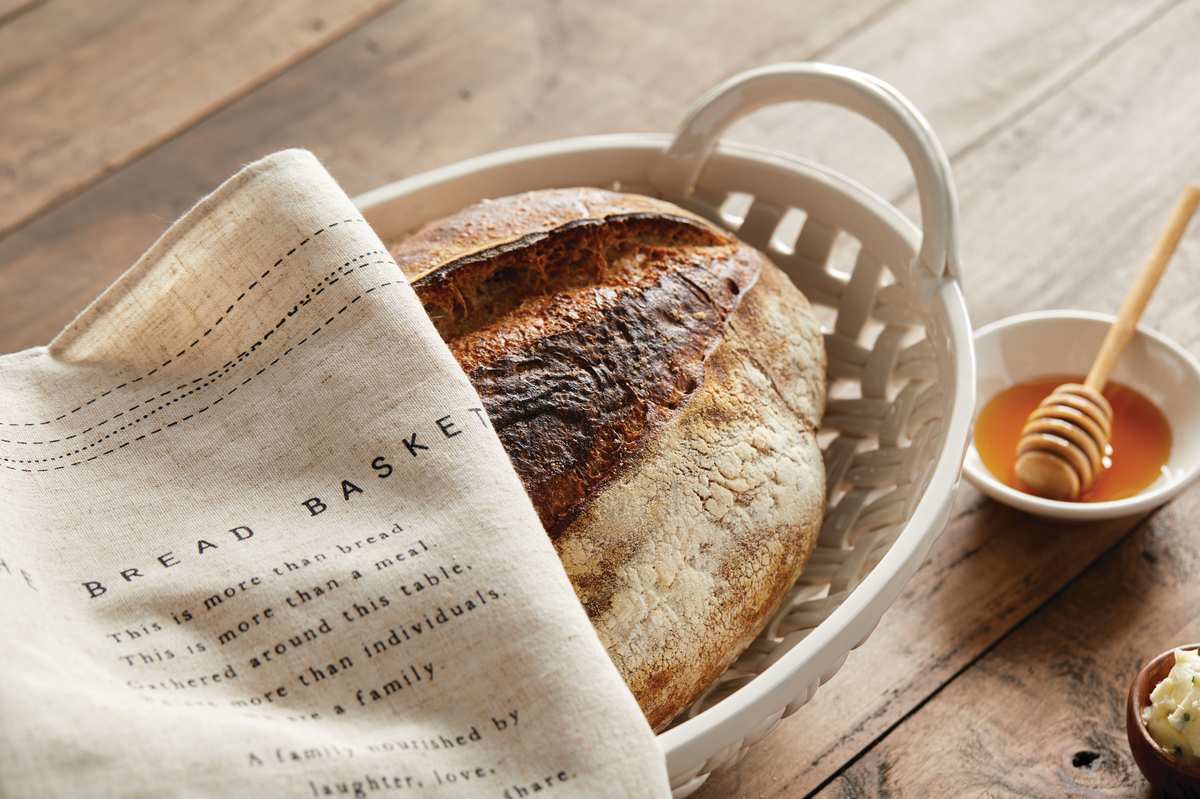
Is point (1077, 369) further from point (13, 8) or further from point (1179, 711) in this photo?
point (13, 8)

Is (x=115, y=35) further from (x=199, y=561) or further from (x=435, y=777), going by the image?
(x=435, y=777)

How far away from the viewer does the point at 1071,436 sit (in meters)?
1.03

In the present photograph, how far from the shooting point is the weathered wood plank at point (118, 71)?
4.65ft

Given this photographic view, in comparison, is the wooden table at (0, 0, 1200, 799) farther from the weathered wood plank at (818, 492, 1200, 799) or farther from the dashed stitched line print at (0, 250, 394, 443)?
the dashed stitched line print at (0, 250, 394, 443)

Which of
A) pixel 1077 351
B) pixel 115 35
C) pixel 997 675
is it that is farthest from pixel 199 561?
pixel 115 35

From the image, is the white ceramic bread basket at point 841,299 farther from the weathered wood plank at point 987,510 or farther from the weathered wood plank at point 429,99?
the weathered wood plank at point 429,99

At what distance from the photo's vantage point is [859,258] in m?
1.09

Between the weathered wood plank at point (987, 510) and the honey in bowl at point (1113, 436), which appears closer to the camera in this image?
the weathered wood plank at point (987, 510)

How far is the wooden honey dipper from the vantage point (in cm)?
103

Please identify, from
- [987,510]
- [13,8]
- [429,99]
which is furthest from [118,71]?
[987,510]

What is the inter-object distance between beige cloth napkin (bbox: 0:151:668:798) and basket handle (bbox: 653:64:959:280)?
1.28 ft

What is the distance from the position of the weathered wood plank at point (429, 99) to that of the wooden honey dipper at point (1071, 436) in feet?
1.93

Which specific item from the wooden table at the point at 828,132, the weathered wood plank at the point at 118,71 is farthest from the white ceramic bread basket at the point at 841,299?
the weathered wood plank at the point at 118,71

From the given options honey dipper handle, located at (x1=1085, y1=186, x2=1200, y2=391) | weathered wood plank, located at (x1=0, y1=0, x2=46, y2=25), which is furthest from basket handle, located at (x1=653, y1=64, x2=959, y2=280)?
weathered wood plank, located at (x1=0, y1=0, x2=46, y2=25)
